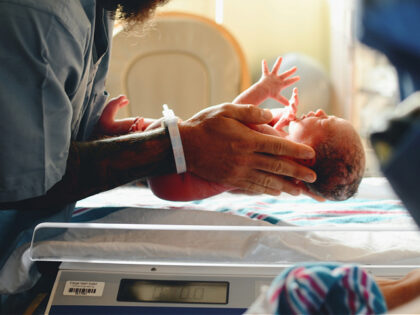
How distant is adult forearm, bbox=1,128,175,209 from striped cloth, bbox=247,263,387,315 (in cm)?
62

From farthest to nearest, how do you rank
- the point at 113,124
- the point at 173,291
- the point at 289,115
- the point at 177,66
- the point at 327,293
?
the point at 177,66
the point at 113,124
the point at 289,115
the point at 173,291
the point at 327,293

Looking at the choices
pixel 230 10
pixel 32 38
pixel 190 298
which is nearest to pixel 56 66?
pixel 32 38

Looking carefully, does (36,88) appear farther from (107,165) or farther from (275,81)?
(275,81)

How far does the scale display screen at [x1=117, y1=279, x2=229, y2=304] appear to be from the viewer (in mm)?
810

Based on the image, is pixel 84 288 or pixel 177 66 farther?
pixel 177 66

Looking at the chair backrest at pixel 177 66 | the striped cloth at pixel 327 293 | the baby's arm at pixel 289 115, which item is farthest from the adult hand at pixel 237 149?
the chair backrest at pixel 177 66

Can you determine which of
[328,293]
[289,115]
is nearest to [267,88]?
[289,115]

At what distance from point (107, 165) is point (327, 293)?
0.66 meters

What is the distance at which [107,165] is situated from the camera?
1009 mm

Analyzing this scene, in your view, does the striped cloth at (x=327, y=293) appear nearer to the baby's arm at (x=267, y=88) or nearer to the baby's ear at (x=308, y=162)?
the baby's ear at (x=308, y=162)

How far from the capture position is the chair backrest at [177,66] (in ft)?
5.94

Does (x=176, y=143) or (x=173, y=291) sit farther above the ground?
(x=176, y=143)

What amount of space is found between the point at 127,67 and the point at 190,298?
121 cm

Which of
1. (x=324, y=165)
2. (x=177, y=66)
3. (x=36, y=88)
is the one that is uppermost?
(x=36, y=88)
